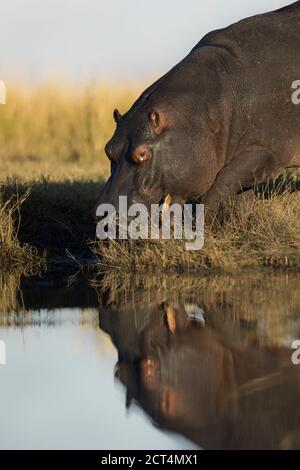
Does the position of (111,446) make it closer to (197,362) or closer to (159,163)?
(197,362)

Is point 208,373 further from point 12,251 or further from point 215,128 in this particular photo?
point 12,251

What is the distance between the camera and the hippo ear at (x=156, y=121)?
8.20 meters

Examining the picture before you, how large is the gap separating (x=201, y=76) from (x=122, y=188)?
1.05m

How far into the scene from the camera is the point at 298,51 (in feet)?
27.9

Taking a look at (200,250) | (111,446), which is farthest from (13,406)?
(200,250)

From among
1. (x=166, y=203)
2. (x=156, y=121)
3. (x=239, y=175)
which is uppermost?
(x=156, y=121)

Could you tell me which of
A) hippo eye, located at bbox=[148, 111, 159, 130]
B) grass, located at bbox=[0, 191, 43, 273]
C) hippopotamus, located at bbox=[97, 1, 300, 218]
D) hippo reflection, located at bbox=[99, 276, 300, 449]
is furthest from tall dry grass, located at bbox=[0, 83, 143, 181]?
hippo reflection, located at bbox=[99, 276, 300, 449]

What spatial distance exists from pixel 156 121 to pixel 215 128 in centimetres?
49

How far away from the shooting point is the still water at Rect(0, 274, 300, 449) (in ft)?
15.3

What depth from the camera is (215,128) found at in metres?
8.45

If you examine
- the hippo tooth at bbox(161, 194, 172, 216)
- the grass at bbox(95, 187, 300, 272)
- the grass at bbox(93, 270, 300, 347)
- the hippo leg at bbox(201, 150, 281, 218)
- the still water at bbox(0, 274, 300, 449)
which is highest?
the hippo leg at bbox(201, 150, 281, 218)

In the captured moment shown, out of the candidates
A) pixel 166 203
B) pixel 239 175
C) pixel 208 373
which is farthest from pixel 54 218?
pixel 208 373

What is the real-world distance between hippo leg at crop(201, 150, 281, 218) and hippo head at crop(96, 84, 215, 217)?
0.14 m

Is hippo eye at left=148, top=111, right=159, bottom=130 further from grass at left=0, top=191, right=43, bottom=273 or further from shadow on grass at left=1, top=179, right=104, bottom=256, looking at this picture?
shadow on grass at left=1, top=179, right=104, bottom=256
